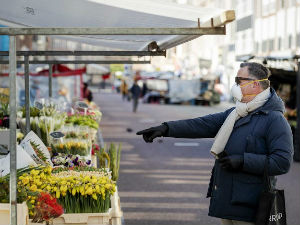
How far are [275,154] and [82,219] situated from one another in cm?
207

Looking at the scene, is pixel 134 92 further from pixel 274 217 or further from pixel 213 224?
pixel 274 217

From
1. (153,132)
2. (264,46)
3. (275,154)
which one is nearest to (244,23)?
(264,46)

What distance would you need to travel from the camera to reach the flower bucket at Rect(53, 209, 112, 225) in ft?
20.6

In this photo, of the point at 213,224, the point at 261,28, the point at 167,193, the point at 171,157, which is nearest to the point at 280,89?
the point at 171,157

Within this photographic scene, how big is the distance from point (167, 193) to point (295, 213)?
2555mm

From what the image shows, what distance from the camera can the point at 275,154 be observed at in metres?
5.02

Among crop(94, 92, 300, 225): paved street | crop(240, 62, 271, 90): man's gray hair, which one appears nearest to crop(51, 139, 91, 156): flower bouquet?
crop(94, 92, 300, 225): paved street

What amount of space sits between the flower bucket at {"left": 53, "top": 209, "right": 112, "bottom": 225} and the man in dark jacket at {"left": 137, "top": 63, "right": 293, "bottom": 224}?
4.55 feet

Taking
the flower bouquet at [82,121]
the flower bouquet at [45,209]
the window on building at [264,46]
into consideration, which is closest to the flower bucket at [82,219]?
the flower bouquet at [45,209]

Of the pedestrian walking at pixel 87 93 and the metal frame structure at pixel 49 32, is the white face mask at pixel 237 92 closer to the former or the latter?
the metal frame structure at pixel 49 32

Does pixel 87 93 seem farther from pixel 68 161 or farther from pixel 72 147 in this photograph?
pixel 68 161

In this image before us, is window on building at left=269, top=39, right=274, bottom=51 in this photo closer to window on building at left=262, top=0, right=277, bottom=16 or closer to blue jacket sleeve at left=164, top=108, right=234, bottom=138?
window on building at left=262, top=0, right=277, bottom=16

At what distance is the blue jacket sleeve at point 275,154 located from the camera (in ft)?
16.4

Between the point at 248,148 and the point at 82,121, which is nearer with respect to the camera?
the point at 248,148
